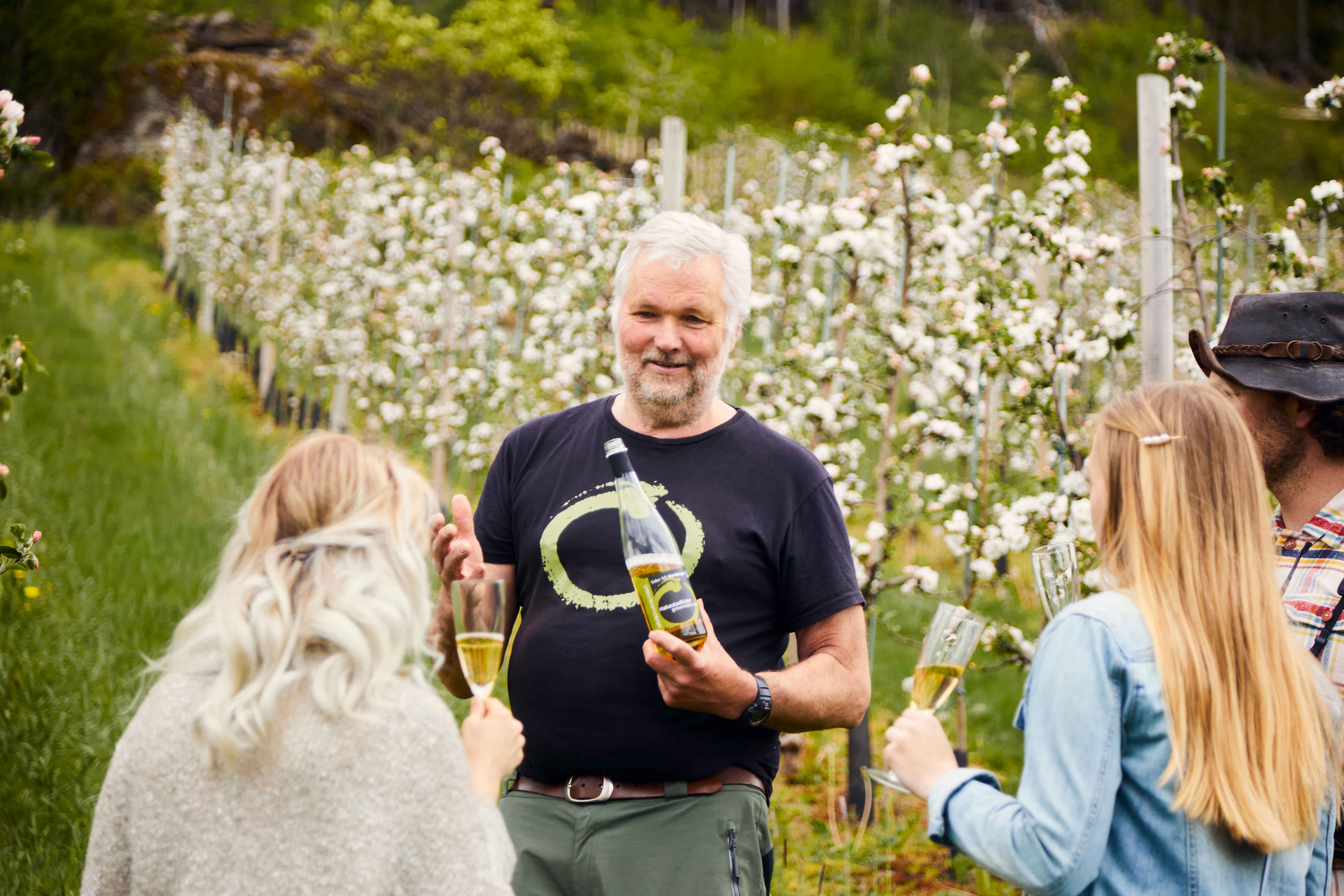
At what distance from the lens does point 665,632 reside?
1665 mm

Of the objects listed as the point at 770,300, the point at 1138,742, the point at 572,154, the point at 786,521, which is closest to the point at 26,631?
the point at 770,300

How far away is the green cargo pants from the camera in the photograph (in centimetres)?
182

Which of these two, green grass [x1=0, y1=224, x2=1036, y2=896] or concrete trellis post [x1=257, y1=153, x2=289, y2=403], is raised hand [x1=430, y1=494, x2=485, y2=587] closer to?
green grass [x1=0, y1=224, x2=1036, y2=896]

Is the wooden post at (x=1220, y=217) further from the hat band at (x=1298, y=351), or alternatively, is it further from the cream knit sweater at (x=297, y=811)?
the cream knit sweater at (x=297, y=811)

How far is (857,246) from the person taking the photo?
387 centimetres

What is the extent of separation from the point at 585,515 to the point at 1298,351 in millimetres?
1394

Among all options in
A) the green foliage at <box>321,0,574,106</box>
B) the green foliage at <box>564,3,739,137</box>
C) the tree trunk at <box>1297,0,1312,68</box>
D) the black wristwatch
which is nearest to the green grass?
the black wristwatch

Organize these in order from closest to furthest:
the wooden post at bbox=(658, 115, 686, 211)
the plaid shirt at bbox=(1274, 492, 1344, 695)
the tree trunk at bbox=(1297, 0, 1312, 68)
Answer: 1. the plaid shirt at bbox=(1274, 492, 1344, 695)
2. the wooden post at bbox=(658, 115, 686, 211)
3. the tree trunk at bbox=(1297, 0, 1312, 68)

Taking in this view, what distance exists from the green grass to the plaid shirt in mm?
1958

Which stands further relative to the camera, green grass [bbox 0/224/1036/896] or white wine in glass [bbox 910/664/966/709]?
green grass [bbox 0/224/1036/896]

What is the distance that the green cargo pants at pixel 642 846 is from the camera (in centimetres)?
182

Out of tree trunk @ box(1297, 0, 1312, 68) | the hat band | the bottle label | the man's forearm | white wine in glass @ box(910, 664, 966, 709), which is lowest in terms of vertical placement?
the man's forearm

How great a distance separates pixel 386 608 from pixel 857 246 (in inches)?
115

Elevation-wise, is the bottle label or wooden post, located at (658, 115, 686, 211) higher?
wooden post, located at (658, 115, 686, 211)
